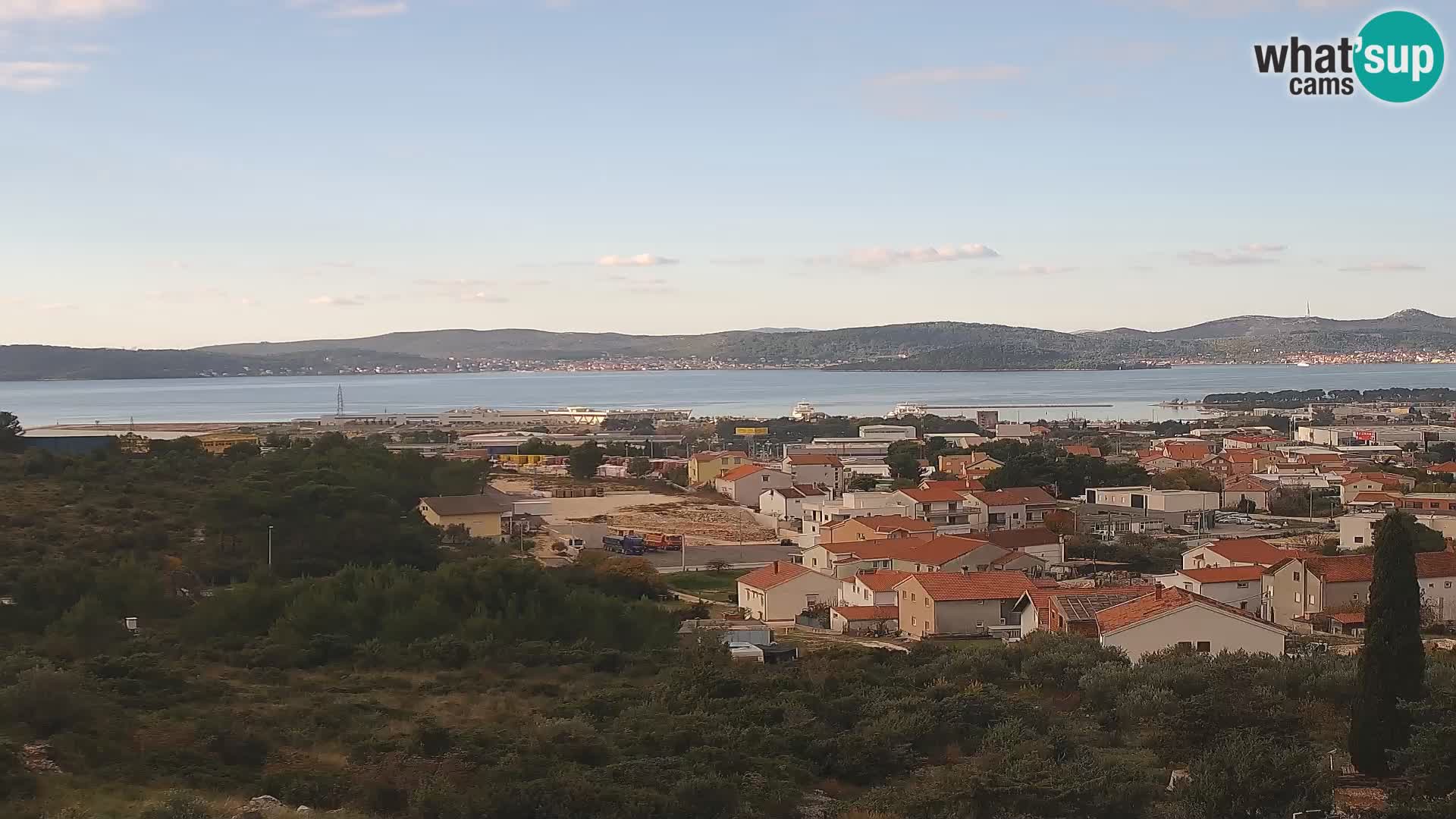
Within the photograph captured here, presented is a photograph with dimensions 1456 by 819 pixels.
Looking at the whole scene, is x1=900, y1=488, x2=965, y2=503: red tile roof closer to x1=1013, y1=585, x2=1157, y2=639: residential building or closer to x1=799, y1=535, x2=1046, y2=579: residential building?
x1=799, y1=535, x2=1046, y2=579: residential building

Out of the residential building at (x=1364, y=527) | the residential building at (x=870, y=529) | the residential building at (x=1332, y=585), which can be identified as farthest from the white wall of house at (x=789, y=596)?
the residential building at (x=1364, y=527)

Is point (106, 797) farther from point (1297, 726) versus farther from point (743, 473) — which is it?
point (743, 473)

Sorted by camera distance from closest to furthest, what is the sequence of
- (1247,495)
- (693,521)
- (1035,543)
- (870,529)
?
1. (1035,543)
2. (870,529)
3. (693,521)
4. (1247,495)

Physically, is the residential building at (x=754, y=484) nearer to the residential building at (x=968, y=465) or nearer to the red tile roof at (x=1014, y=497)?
the residential building at (x=968, y=465)

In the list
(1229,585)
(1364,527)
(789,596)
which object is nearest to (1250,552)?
(1229,585)

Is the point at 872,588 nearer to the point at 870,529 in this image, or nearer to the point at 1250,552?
the point at 870,529

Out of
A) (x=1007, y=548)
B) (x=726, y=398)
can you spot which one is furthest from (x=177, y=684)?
(x=726, y=398)
